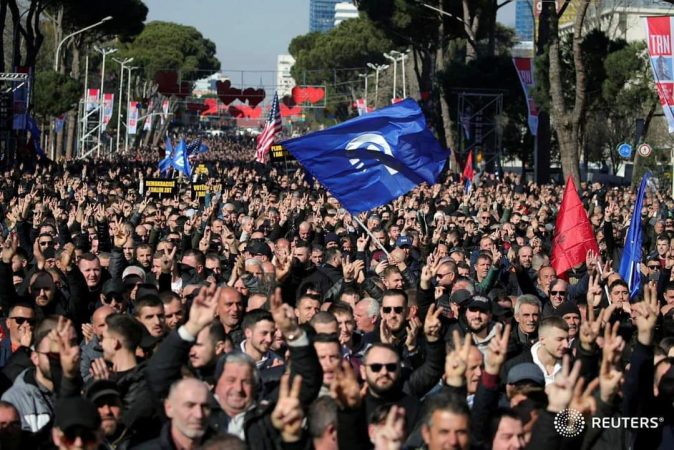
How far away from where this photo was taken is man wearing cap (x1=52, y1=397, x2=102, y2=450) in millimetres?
5250

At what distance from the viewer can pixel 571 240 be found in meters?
12.7

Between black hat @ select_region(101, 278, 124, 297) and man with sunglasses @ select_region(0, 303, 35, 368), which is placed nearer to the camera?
man with sunglasses @ select_region(0, 303, 35, 368)

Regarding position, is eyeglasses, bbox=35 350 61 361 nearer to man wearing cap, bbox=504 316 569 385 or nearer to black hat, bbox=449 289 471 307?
man wearing cap, bbox=504 316 569 385

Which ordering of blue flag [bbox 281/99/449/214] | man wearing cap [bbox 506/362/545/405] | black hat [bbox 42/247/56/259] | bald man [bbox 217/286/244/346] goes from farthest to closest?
1. blue flag [bbox 281/99/449/214]
2. black hat [bbox 42/247/56/259]
3. bald man [bbox 217/286/244/346]
4. man wearing cap [bbox 506/362/545/405]

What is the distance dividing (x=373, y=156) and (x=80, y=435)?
822cm

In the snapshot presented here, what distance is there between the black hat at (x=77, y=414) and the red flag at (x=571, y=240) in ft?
24.7

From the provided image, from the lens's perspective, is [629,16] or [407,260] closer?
[407,260]

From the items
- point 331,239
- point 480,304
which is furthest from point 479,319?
point 331,239

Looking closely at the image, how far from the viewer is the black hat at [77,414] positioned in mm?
5262

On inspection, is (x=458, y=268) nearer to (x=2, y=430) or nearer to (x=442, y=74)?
(x=2, y=430)

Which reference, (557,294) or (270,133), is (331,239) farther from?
(270,133)

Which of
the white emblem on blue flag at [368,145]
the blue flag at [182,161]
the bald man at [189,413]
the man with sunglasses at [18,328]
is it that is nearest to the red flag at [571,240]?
the white emblem on blue flag at [368,145]

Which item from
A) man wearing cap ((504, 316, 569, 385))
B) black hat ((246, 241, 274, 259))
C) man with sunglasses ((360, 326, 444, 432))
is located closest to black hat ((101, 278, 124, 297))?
black hat ((246, 241, 274, 259))

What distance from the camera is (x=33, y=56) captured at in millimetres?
42750
